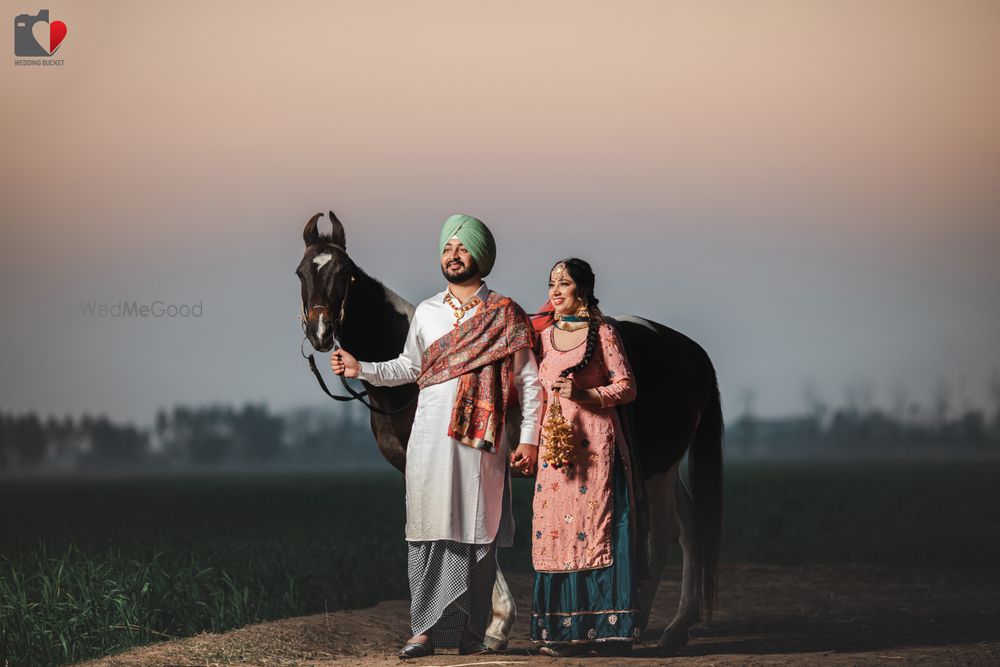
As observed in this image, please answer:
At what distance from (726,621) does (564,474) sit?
313 cm

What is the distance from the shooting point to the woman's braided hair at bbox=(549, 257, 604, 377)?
6.01 meters

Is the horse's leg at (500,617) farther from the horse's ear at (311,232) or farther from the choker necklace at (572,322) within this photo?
the horse's ear at (311,232)

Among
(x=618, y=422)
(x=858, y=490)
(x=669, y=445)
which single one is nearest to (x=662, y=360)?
(x=669, y=445)

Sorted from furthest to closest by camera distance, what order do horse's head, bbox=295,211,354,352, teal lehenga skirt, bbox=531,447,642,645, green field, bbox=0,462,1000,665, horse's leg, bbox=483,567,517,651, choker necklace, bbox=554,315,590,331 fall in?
green field, bbox=0,462,1000,665, horse's leg, bbox=483,567,517,651, horse's head, bbox=295,211,354,352, choker necklace, bbox=554,315,590,331, teal lehenga skirt, bbox=531,447,642,645

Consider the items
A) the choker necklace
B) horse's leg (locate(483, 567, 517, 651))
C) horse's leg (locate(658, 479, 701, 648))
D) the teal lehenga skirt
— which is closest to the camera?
the teal lehenga skirt

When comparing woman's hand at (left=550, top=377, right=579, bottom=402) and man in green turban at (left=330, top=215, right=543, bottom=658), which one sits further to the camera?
man in green turban at (left=330, top=215, right=543, bottom=658)

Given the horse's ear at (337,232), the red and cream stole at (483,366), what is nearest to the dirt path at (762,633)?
the red and cream stole at (483,366)

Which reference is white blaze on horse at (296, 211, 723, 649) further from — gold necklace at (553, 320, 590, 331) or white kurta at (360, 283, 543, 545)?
gold necklace at (553, 320, 590, 331)

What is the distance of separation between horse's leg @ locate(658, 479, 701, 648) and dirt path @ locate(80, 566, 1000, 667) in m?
0.12

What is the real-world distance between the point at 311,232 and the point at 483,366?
1407 millimetres

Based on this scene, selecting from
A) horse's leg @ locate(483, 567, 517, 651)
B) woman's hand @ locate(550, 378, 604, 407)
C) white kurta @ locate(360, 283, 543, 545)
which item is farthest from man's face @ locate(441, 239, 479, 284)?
horse's leg @ locate(483, 567, 517, 651)

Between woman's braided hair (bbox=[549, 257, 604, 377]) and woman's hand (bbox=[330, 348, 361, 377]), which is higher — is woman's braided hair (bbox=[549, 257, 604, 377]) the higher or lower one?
the higher one

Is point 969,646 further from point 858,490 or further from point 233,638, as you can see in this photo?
Result: point 858,490

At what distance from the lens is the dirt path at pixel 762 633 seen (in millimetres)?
6523
